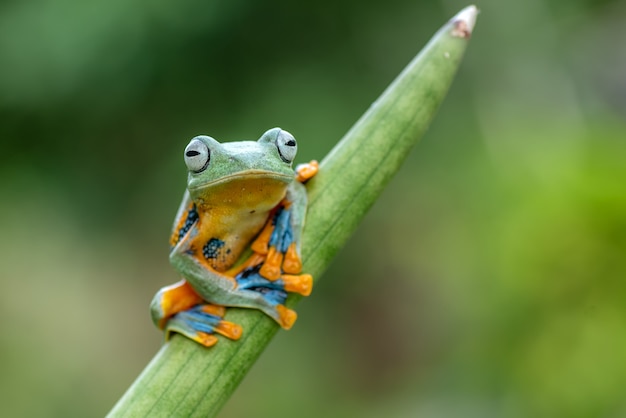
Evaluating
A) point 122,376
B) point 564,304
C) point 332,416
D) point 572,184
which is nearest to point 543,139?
point 572,184

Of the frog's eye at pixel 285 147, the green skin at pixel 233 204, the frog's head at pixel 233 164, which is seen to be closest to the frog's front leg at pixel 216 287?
the green skin at pixel 233 204

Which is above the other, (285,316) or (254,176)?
(254,176)

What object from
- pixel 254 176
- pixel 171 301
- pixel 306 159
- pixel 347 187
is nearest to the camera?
pixel 347 187

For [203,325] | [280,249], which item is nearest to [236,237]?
[280,249]

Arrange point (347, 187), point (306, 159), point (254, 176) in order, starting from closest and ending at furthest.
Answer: point (347, 187) → point (254, 176) → point (306, 159)

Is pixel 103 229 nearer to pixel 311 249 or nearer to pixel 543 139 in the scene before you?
pixel 543 139

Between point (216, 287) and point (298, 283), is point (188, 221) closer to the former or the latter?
point (216, 287)
